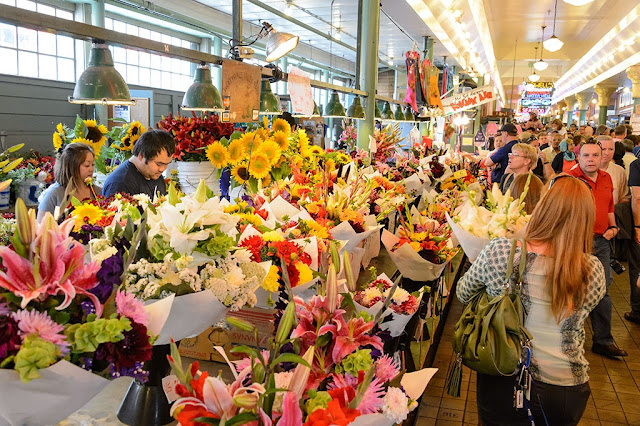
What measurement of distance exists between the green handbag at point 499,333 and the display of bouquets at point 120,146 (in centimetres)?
256

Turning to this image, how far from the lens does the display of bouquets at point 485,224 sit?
2994 millimetres

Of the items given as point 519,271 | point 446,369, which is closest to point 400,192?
point 446,369

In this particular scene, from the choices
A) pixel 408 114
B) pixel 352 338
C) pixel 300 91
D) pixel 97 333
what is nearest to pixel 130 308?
pixel 97 333

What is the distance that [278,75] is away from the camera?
3.92 metres

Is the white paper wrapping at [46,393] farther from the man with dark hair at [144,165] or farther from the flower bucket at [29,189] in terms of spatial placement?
the flower bucket at [29,189]

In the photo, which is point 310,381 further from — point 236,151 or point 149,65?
point 149,65

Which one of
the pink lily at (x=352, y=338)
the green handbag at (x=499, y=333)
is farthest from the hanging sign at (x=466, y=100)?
the pink lily at (x=352, y=338)

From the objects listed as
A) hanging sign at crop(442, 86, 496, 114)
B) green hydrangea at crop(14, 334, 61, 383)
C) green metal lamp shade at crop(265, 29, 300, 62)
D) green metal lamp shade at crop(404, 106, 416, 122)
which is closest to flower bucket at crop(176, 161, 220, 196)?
green metal lamp shade at crop(265, 29, 300, 62)

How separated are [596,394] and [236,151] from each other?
9.43 feet

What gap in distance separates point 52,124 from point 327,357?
453 inches

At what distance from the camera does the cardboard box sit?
7.20ft

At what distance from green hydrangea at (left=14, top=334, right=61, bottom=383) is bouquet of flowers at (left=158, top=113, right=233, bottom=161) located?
6.69 feet

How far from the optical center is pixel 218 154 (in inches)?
119

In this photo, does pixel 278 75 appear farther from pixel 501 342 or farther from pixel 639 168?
pixel 639 168
